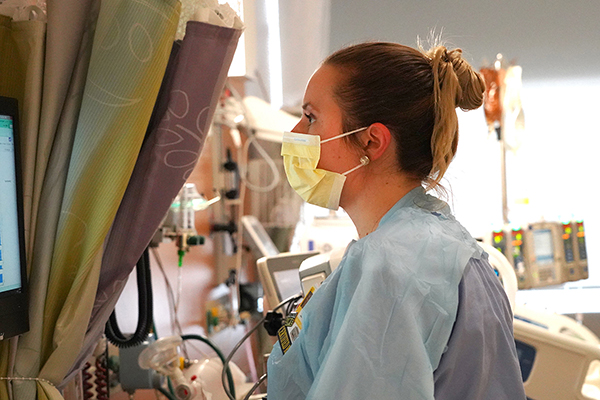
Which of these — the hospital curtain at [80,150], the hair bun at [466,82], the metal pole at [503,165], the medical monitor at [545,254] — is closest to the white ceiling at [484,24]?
the metal pole at [503,165]

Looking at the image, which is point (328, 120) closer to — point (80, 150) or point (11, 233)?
point (80, 150)

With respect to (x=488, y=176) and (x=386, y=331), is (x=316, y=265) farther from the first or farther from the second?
(x=488, y=176)

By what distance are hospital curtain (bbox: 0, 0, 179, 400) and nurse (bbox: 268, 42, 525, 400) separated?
0.35 meters

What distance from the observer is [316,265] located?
153 cm

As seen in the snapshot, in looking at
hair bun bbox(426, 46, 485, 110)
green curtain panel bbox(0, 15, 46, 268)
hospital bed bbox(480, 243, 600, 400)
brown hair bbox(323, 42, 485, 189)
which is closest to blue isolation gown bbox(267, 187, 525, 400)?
brown hair bbox(323, 42, 485, 189)

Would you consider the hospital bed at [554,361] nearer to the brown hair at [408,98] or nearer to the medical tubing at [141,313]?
the brown hair at [408,98]

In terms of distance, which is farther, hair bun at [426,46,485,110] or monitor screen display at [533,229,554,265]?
monitor screen display at [533,229,554,265]

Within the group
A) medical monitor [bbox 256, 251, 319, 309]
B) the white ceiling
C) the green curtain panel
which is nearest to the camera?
the green curtain panel

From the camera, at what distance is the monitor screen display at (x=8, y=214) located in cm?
93

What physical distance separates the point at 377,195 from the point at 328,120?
0.19 m

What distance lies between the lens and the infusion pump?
3438mm

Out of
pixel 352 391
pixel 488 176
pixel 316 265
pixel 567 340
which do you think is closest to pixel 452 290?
pixel 352 391

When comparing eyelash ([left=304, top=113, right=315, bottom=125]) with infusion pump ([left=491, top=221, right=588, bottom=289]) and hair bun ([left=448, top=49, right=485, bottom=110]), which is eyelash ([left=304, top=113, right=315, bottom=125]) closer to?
hair bun ([left=448, top=49, right=485, bottom=110])

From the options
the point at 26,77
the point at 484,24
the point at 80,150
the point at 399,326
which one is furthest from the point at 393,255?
the point at 484,24
